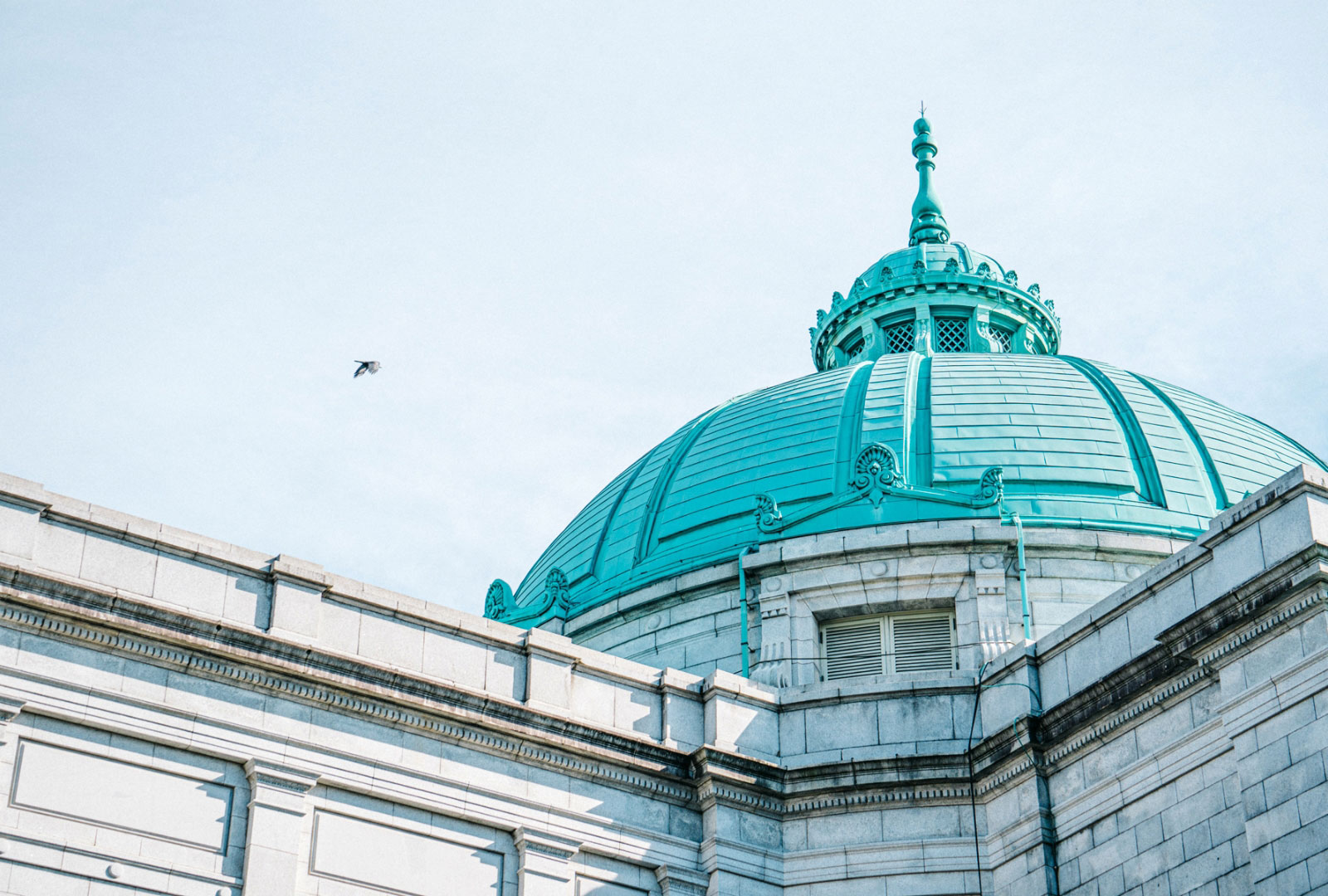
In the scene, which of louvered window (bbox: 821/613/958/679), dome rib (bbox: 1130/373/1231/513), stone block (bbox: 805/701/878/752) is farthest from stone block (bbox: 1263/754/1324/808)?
dome rib (bbox: 1130/373/1231/513)

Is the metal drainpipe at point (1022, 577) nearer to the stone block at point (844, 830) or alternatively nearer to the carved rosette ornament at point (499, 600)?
the stone block at point (844, 830)

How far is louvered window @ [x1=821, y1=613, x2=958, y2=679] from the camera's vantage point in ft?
107

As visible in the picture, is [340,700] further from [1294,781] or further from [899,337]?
[899,337]

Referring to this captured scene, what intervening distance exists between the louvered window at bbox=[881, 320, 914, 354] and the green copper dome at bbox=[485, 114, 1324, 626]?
5572mm

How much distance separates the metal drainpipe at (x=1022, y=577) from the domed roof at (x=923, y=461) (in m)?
0.79

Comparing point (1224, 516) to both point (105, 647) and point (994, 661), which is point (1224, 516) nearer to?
point (994, 661)

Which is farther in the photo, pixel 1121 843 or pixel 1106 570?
pixel 1106 570

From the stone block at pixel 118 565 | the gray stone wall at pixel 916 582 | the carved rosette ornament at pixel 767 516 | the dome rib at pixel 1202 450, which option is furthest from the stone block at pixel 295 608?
the dome rib at pixel 1202 450

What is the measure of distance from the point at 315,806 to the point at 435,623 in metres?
3.02

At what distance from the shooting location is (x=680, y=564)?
36.5 meters

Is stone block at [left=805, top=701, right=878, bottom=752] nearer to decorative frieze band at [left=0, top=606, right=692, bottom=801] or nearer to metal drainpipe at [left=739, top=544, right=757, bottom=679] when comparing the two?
decorative frieze band at [left=0, top=606, right=692, bottom=801]

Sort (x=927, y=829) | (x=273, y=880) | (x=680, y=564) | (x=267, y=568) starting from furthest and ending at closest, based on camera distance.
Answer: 1. (x=680, y=564)
2. (x=927, y=829)
3. (x=267, y=568)
4. (x=273, y=880)

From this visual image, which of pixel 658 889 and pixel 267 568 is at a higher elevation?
pixel 267 568

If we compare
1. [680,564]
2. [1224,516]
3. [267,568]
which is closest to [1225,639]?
[1224,516]
